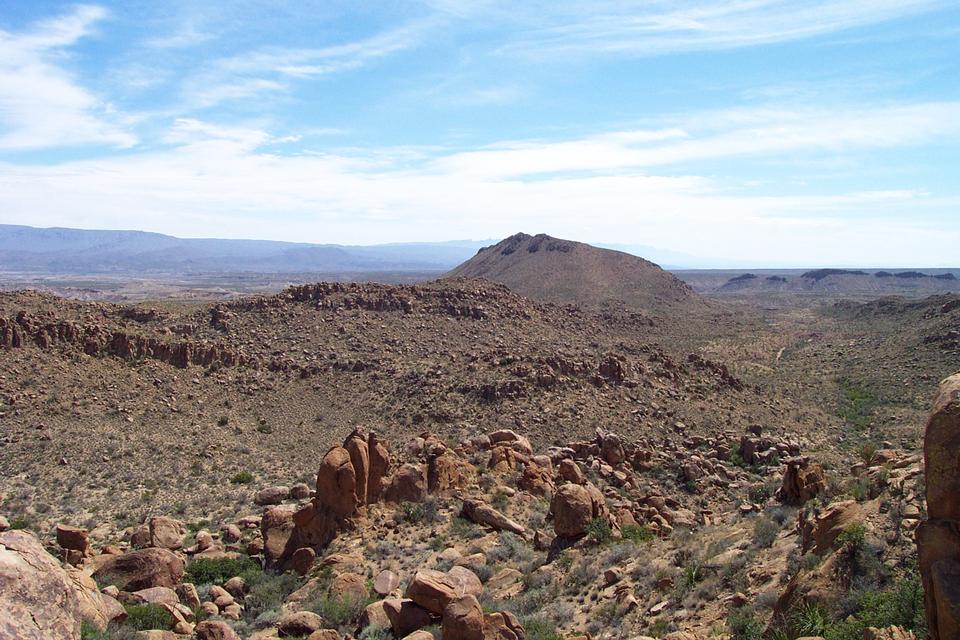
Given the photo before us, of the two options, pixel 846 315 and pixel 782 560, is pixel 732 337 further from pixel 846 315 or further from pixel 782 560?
pixel 782 560

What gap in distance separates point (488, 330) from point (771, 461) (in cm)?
3082

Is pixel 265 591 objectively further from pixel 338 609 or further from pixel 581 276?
pixel 581 276

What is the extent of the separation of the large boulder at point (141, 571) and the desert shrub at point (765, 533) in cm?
1488

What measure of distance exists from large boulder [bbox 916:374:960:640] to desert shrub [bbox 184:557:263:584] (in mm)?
16574

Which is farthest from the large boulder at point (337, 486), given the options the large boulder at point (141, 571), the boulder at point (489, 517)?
the large boulder at point (141, 571)

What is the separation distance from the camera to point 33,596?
955 centimetres

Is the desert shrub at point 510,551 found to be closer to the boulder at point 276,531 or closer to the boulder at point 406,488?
the boulder at point 406,488

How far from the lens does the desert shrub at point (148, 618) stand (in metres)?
13.9

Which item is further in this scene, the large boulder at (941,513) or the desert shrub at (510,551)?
the desert shrub at (510,551)

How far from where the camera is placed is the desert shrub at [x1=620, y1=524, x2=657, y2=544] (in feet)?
65.6

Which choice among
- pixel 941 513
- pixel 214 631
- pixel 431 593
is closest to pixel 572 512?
pixel 431 593

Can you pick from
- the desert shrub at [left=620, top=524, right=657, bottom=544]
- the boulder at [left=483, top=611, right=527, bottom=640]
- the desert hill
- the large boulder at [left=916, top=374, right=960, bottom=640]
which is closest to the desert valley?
the boulder at [left=483, top=611, right=527, bottom=640]

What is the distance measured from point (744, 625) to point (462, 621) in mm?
5342

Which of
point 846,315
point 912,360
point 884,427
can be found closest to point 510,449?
point 884,427
